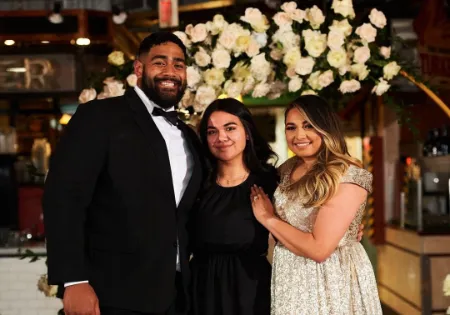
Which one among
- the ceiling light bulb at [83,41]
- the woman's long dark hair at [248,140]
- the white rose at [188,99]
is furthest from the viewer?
the ceiling light bulb at [83,41]

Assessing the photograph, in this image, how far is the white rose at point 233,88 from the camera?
140 inches

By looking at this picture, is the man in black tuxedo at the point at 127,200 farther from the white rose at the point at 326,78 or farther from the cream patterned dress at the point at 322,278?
the white rose at the point at 326,78

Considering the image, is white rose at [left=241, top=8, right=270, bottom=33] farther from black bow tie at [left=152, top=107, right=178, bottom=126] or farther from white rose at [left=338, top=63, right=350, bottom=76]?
black bow tie at [left=152, top=107, right=178, bottom=126]

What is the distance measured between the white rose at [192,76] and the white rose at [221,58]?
0.11m

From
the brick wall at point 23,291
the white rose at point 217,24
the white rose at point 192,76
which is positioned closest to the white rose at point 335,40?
the white rose at point 217,24

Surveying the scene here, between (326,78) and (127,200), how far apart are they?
1.37m

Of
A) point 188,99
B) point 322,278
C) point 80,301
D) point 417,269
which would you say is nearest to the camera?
point 80,301

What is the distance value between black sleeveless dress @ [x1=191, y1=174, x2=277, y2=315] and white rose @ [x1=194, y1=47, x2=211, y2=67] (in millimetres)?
976

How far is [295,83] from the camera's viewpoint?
349 cm

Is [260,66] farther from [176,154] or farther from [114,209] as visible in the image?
[114,209]

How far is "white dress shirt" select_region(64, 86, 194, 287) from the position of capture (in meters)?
2.67

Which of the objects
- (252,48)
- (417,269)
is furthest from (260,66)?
(417,269)

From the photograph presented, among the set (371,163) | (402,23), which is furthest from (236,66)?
(371,163)

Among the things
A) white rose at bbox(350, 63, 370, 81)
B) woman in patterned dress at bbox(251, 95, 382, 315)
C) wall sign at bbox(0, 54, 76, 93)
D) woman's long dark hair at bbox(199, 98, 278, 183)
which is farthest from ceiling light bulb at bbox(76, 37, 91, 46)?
woman in patterned dress at bbox(251, 95, 382, 315)
